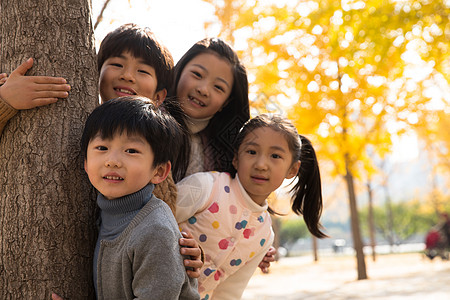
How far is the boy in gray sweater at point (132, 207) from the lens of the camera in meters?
1.55

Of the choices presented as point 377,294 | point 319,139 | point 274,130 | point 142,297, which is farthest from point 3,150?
point 319,139

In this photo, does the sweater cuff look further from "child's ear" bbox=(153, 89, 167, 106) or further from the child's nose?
the child's nose

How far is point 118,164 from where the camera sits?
5.34ft

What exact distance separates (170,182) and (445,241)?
14.3 metres

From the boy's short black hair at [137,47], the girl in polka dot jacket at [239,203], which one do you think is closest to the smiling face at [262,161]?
the girl in polka dot jacket at [239,203]

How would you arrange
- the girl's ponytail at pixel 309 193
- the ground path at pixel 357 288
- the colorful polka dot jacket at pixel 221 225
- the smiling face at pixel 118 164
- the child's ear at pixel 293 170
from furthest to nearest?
the ground path at pixel 357 288 → the girl's ponytail at pixel 309 193 → the child's ear at pixel 293 170 → the colorful polka dot jacket at pixel 221 225 → the smiling face at pixel 118 164

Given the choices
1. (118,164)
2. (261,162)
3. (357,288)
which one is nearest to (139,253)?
(118,164)

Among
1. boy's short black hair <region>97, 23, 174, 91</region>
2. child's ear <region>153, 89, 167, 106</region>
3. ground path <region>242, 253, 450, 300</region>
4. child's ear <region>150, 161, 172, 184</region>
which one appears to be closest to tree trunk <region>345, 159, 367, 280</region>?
ground path <region>242, 253, 450, 300</region>

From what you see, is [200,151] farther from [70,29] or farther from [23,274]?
[23,274]

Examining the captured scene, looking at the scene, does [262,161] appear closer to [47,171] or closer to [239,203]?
[239,203]

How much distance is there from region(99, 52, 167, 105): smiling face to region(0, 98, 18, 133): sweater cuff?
50 cm

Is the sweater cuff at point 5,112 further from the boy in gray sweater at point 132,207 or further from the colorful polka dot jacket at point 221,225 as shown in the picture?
the colorful polka dot jacket at point 221,225

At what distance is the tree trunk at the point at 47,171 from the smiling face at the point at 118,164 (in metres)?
0.22

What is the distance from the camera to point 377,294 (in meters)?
7.10
